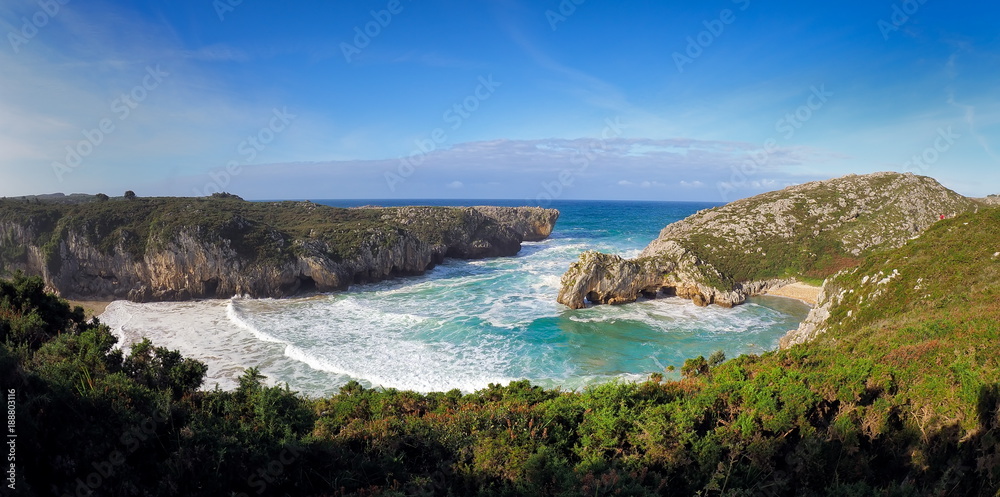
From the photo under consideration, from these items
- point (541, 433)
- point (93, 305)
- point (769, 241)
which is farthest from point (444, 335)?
point (769, 241)

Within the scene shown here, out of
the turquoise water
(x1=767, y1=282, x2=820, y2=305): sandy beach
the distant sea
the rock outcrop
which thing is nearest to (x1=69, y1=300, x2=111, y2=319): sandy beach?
the distant sea

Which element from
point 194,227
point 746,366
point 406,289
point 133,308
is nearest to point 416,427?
point 746,366

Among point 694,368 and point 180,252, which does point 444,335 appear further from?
point 180,252

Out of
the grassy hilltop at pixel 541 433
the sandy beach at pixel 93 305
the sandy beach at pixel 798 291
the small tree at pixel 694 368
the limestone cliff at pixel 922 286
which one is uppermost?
the limestone cliff at pixel 922 286

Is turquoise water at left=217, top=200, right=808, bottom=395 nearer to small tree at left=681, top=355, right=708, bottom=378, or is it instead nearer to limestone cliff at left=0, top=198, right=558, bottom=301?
limestone cliff at left=0, top=198, right=558, bottom=301

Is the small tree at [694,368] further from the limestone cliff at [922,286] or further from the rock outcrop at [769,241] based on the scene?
the rock outcrop at [769,241]

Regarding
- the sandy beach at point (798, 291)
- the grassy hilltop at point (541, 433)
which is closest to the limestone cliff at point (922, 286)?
the grassy hilltop at point (541, 433)
